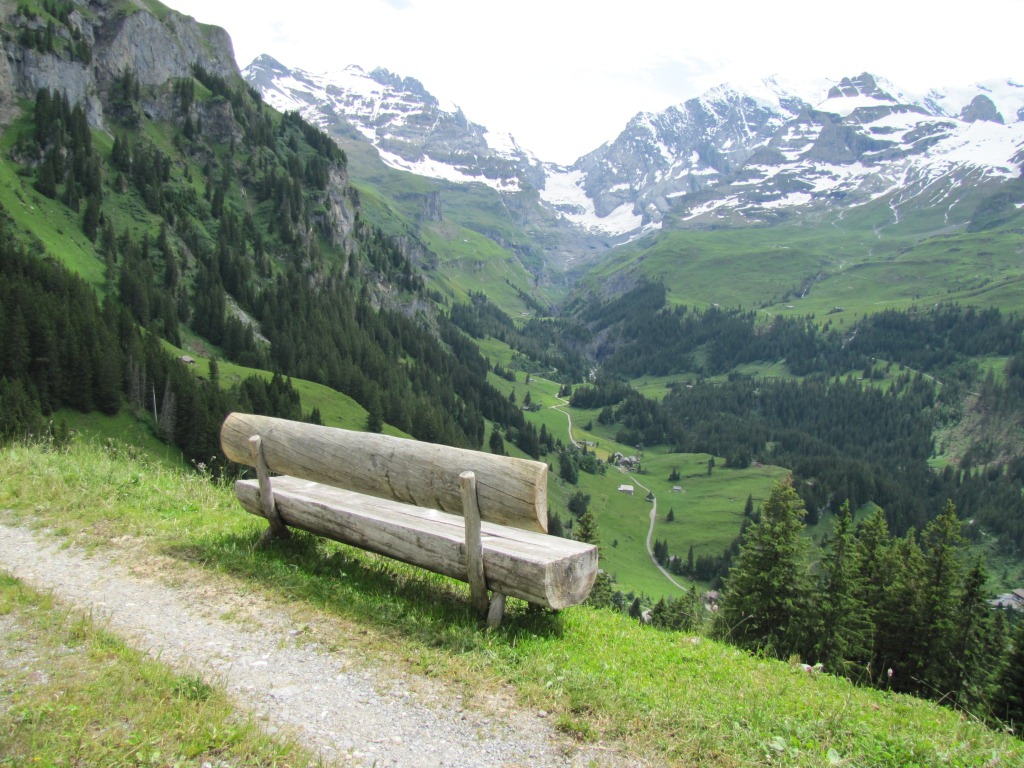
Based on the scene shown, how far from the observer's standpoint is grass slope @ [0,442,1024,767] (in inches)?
267

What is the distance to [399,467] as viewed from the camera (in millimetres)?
9695

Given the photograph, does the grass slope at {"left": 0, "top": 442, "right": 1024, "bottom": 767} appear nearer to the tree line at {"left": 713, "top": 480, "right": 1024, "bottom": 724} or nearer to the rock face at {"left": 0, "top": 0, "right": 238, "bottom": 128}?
the tree line at {"left": 713, "top": 480, "right": 1024, "bottom": 724}

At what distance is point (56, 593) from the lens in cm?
913

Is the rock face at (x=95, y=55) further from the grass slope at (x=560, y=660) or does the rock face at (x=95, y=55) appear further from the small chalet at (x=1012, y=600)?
the small chalet at (x=1012, y=600)

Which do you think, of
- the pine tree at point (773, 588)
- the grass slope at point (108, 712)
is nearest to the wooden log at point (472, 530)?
the grass slope at point (108, 712)

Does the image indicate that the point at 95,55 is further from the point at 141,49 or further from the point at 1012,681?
the point at 1012,681

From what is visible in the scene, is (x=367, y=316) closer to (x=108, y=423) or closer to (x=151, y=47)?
(x=151, y=47)

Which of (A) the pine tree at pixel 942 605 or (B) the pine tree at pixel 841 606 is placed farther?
(A) the pine tree at pixel 942 605

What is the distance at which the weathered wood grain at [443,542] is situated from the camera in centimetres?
846

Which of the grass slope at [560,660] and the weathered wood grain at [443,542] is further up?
the weathered wood grain at [443,542]

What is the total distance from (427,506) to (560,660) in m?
3.05

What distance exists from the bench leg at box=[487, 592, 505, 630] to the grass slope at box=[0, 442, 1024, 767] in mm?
196

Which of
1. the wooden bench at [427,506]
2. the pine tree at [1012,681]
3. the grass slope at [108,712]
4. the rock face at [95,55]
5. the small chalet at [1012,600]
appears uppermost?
the rock face at [95,55]

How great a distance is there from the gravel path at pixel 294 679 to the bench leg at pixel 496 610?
1.51m
